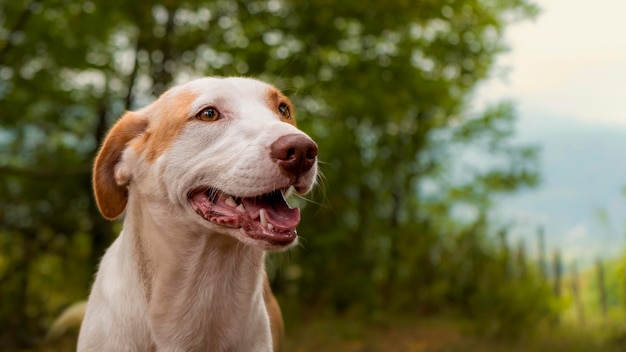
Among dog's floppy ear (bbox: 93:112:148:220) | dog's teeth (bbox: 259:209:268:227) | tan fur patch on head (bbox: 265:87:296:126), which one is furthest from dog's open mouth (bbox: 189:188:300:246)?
dog's floppy ear (bbox: 93:112:148:220)

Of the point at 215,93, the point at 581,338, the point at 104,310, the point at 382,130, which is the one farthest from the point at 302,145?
the point at 382,130

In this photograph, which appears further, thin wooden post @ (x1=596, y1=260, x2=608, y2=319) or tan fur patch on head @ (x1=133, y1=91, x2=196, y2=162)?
thin wooden post @ (x1=596, y1=260, x2=608, y2=319)

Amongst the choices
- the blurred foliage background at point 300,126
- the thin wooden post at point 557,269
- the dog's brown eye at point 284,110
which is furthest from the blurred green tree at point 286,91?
the dog's brown eye at point 284,110

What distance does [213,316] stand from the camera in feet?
12.2

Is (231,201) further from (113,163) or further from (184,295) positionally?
(113,163)

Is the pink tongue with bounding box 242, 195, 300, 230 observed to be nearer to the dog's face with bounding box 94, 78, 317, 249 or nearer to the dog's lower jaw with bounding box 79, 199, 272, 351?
the dog's face with bounding box 94, 78, 317, 249

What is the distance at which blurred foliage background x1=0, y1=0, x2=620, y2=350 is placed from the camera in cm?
1064

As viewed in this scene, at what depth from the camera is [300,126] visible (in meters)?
10.6

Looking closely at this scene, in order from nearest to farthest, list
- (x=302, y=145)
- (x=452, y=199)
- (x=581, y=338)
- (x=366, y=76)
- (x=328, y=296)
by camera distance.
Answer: (x=302, y=145) < (x=581, y=338) < (x=366, y=76) < (x=328, y=296) < (x=452, y=199)

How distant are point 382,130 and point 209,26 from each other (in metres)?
4.93

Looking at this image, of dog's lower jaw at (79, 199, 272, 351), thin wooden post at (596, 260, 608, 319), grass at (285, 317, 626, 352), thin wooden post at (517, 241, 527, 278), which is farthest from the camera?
thin wooden post at (596, 260, 608, 319)

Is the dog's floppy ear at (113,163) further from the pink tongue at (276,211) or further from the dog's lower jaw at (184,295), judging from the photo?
the pink tongue at (276,211)

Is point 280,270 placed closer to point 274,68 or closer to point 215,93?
point 274,68

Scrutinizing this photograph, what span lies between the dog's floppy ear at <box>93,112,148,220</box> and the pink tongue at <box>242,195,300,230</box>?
2.89 feet
